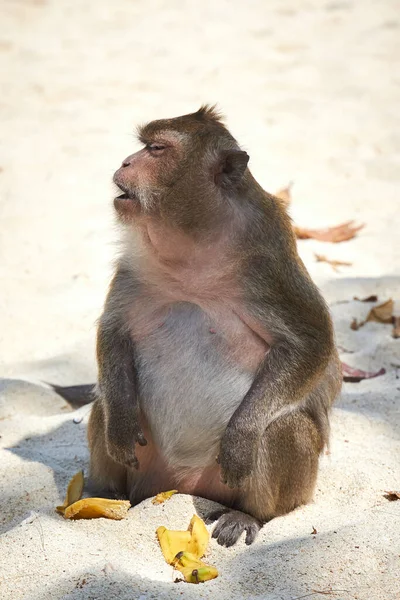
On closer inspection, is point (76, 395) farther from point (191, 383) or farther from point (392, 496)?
point (392, 496)

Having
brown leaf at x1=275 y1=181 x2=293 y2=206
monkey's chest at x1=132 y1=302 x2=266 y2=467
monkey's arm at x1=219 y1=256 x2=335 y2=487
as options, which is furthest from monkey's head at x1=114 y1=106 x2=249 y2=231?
brown leaf at x1=275 y1=181 x2=293 y2=206

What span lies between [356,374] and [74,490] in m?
1.81

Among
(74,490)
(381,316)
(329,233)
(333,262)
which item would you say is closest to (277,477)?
(74,490)

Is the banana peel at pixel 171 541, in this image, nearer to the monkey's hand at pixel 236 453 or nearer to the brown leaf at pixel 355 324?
the monkey's hand at pixel 236 453

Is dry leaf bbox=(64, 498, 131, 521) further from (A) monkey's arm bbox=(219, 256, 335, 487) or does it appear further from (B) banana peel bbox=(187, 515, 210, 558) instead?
(A) monkey's arm bbox=(219, 256, 335, 487)

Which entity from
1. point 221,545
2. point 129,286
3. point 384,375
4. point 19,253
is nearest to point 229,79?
point 19,253

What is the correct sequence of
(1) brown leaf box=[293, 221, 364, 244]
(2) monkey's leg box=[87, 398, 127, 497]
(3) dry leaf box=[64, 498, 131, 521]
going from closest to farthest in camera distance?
(3) dry leaf box=[64, 498, 131, 521]
(2) monkey's leg box=[87, 398, 127, 497]
(1) brown leaf box=[293, 221, 364, 244]

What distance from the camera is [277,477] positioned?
344cm

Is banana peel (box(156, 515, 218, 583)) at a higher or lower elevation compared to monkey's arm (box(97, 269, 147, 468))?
lower

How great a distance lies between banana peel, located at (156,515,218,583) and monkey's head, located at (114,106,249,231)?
109cm

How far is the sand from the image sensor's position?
3.03 metres

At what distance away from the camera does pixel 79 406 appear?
4684mm

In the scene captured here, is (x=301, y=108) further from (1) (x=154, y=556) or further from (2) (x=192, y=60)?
(1) (x=154, y=556)

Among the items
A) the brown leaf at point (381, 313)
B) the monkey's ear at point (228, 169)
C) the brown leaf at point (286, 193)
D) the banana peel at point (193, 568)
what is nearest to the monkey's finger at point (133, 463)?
the banana peel at point (193, 568)
